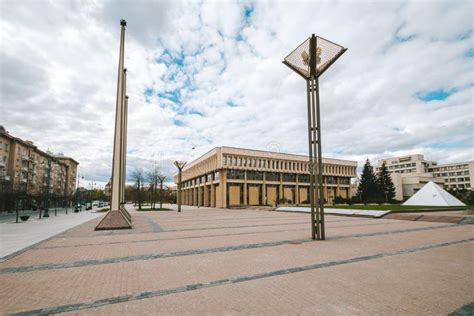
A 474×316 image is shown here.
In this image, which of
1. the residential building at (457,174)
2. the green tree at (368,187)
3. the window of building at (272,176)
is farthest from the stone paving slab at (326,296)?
the residential building at (457,174)

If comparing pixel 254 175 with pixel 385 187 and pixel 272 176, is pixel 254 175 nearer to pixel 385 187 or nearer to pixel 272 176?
pixel 272 176

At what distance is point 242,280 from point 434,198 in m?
39.4

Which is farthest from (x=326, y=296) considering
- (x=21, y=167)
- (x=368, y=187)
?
(x=21, y=167)

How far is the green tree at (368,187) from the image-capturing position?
199 ft

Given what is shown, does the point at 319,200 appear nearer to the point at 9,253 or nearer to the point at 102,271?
the point at 102,271

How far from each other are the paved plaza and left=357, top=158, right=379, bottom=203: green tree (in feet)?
186

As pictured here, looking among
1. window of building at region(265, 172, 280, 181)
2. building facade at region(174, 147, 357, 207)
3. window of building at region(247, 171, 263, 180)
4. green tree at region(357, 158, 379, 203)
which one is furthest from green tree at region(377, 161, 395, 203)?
window of building at region(247, 171, 263, 180)

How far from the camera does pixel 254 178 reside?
2280 inches

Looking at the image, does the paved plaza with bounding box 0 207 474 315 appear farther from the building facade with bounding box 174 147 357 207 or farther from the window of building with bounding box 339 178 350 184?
the window of building with bounding box 339 178 350 184

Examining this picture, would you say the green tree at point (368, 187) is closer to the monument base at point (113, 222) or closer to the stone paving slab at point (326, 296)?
the monument base at point (113, 222)

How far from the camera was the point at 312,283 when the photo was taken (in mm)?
5285

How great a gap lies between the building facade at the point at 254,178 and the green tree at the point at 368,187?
8.21 m

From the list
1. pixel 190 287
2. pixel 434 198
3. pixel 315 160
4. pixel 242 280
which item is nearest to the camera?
pixel 190 287

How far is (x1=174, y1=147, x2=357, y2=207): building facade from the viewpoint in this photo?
54.6m
